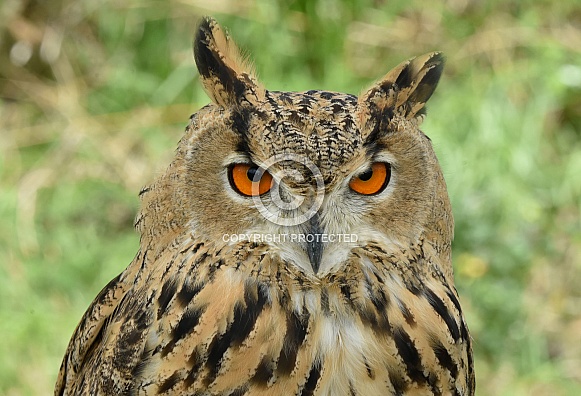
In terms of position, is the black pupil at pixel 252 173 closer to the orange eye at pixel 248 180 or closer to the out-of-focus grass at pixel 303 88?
the orange eye at pixel 248 180

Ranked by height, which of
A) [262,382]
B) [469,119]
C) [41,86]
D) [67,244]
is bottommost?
[262,382]

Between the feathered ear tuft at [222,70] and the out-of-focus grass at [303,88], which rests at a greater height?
the out-of-focus grass at [303,88]

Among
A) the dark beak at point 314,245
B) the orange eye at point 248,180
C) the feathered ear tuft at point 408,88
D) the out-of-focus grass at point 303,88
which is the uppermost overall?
the out-of-focus grass at point 303,88

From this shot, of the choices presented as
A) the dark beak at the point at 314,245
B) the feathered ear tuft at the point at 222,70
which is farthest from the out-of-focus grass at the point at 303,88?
the dark beak at the point at 314,245

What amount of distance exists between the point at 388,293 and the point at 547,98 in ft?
7.80

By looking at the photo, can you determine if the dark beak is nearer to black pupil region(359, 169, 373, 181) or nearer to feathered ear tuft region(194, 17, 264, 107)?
black pupil region(359, 169, 373, 181)

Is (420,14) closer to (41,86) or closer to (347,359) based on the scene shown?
(41,86)

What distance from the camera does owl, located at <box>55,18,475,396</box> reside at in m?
1.29

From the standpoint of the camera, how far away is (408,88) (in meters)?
1.42

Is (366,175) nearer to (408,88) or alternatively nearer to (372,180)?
(372,180)

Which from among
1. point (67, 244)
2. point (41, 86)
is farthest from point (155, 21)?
point (67, 244)

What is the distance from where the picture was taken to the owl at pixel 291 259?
1.29 metres

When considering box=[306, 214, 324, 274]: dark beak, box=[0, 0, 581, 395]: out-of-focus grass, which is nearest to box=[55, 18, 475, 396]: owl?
box=[306, 214, 324, 274]: dark beak

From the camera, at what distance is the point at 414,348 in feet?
4.51
